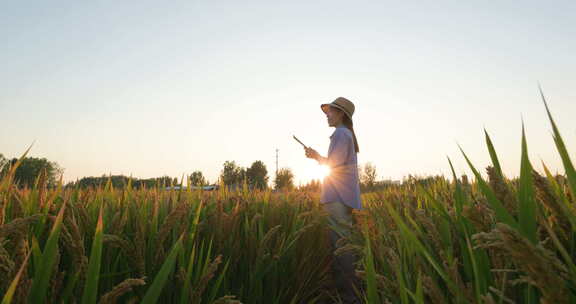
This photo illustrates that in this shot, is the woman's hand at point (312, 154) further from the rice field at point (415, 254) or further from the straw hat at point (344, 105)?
the rice field at point (415, 254)

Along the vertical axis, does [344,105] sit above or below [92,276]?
above

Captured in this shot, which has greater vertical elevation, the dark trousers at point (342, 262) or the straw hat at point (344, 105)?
the straw hat at point (344, 105)

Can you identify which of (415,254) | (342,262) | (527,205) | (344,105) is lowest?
(342,262)

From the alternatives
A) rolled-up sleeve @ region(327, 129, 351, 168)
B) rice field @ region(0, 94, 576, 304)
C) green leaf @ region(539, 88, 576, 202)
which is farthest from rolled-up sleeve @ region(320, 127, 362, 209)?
green leaf @ region(539, 88, 576, 202)

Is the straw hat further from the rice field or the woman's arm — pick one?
the rice field

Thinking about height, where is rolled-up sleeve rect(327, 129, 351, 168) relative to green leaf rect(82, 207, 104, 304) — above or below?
above

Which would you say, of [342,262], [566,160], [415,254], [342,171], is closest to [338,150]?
[342,171]

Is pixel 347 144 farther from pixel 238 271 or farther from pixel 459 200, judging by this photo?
pixel 459 200

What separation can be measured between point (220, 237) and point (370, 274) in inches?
47.8

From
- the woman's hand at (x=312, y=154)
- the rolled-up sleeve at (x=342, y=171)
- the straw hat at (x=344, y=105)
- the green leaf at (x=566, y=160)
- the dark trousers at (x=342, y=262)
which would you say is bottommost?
the dark trousers at (x=342, y=262)

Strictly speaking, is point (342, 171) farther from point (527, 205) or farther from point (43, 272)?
point (43, 272)

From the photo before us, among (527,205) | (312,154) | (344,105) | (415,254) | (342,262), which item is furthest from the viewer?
(312,154)

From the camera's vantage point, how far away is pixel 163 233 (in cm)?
117

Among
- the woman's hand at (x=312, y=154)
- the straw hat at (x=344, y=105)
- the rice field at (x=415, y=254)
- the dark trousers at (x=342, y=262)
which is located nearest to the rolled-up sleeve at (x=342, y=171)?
the dark trousers at (x=342, y=262)
